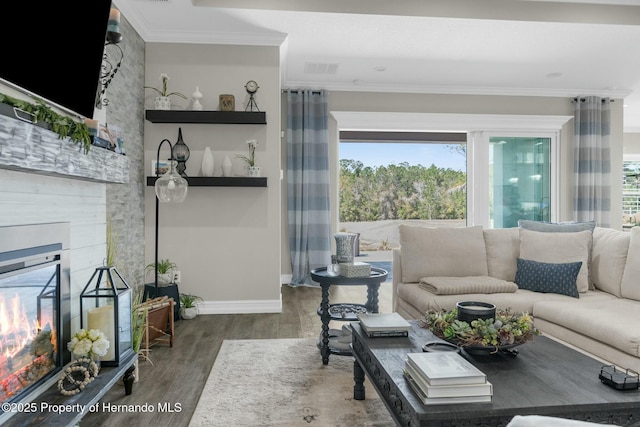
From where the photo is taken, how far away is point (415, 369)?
1485mm

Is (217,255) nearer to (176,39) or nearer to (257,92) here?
(257,92)

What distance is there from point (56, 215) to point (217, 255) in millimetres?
1984

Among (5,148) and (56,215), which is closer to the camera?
(5,148)

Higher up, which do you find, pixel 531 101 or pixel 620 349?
pixel 531 101

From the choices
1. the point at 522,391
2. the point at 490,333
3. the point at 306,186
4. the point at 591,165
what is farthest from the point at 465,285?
the point at 591,165

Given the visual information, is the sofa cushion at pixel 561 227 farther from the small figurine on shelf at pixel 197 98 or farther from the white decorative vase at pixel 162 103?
the white decorative vase at pixel 162 103

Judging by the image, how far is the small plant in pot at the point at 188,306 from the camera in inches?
155

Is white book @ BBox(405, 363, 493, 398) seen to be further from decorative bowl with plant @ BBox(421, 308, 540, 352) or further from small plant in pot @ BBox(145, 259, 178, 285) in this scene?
small plant in pot @ BBox(145, 259, 178, 285)

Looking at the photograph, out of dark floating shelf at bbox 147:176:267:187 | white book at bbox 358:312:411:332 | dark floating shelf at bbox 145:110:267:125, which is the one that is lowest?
white book at bbox 358:312:411:332

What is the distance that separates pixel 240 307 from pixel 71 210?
Result: 204cm

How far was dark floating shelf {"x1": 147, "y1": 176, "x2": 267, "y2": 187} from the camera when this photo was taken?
3.93 meters

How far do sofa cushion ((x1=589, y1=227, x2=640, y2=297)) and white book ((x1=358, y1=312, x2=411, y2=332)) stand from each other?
1.88 meters

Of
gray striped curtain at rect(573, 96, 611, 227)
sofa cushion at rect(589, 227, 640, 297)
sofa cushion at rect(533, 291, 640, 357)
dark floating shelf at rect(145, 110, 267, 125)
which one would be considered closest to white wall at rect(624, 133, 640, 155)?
gray striped curtain at rect(573, 96, 611, 227)

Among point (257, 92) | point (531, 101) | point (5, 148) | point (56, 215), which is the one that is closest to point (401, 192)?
point (531, 101)
